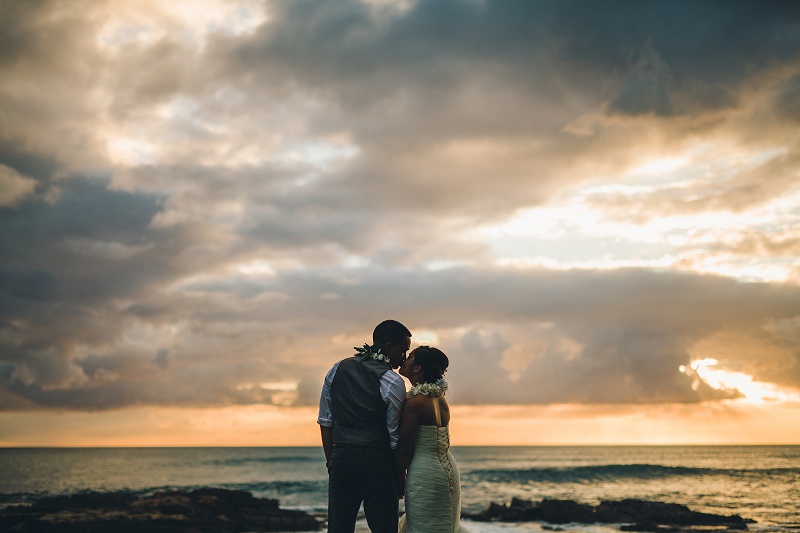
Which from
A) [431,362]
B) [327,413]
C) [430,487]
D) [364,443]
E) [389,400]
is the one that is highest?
[431,362]

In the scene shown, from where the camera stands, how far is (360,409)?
4977 mm

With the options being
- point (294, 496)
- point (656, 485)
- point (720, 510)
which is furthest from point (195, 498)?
point (656, 485)

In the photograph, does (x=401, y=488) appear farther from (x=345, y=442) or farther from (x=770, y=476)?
(x=770, y=476)

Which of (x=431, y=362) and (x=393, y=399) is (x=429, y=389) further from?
(x=393, y=399)

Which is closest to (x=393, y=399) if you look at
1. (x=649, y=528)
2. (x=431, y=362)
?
(x=431, y=362)

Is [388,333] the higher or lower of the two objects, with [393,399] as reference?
higher

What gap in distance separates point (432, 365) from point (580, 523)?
18299 mm

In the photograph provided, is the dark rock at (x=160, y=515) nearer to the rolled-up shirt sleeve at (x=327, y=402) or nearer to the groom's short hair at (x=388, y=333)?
the rolled-up shirt sleeve at (x=327, y=402)

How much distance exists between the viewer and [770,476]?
49406mm

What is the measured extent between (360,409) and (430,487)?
1.13 metres

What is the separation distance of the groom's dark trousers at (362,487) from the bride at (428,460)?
398 millimetres

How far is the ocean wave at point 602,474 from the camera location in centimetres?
5022

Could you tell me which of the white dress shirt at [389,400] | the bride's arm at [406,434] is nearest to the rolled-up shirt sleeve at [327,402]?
the white dress shirt at [389,400]

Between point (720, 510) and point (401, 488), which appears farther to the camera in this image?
point (720, 510)
